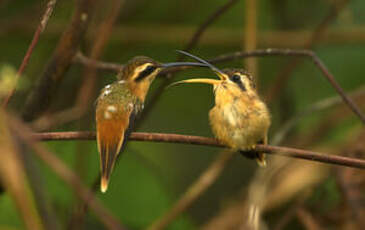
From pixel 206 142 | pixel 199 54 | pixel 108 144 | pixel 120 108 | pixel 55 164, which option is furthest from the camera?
pixel 199 54

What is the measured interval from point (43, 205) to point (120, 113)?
1486 millimetres

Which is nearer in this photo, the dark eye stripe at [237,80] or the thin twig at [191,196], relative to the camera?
the dark eye stripe at [237,80]

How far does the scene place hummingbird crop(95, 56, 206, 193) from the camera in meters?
2.36

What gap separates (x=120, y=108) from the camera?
2621 millimetres

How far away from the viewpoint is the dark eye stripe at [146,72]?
9.34ft

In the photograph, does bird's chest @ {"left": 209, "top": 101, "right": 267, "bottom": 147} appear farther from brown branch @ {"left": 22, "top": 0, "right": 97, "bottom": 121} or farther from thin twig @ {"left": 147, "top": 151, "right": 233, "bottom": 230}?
thin twig @ {"left": 147, "top": 151, "right": 233, "bottom": 230}

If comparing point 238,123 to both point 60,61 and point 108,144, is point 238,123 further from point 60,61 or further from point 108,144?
point 60,61

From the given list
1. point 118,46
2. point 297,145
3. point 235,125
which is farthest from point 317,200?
point 118,46

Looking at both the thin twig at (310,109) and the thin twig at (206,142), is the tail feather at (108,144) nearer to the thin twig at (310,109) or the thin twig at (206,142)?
the thin twig at (206,142)

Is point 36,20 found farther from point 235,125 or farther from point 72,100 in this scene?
point 235,125

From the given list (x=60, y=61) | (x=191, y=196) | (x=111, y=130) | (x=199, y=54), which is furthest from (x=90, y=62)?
(x=199, y=54)

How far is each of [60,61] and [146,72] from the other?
16.9 inches

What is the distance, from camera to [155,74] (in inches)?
113

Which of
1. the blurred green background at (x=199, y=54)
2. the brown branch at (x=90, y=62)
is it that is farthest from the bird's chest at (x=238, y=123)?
the blurred green background at (x=199, y=54)
